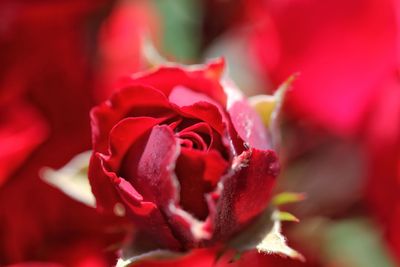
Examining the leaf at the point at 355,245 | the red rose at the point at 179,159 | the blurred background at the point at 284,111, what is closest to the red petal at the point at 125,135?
the red rose at the point at 179,159

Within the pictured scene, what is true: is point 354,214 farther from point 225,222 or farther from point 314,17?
point 225,222

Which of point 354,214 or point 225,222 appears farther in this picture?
point 354,214

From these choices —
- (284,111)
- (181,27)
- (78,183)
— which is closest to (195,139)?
(78,183)

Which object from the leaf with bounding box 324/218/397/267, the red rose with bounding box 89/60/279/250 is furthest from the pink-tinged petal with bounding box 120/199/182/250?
the leaf with bounding box 324/218/397/267

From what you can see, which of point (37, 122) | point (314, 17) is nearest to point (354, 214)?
point (314, 17)

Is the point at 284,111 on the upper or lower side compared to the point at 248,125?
lower

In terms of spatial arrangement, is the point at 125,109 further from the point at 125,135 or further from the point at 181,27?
the point at 181,27
